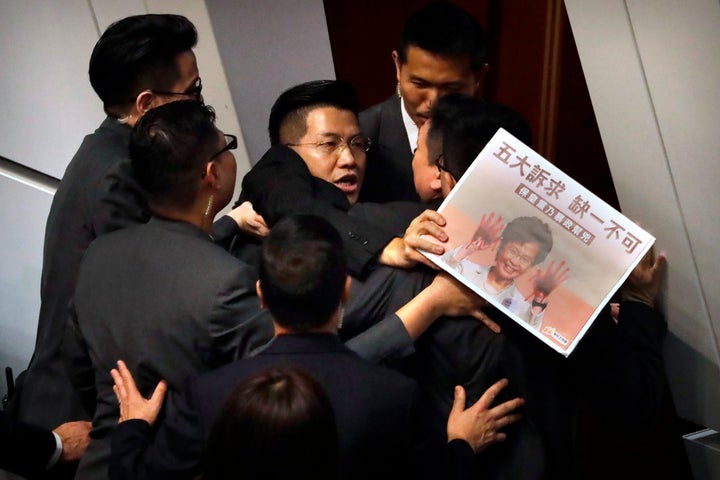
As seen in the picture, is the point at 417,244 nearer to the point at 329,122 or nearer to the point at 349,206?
the point at 349,206

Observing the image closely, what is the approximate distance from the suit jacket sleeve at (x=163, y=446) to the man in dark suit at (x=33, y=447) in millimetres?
466

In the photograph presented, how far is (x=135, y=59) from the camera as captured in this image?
2.54 meters

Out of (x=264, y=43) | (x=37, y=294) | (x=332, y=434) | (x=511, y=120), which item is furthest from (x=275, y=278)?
(x=37, y=294)

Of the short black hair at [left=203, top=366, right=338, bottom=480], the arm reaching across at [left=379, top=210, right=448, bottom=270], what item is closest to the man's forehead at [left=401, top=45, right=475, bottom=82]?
the arm reaching across at [left=379, top=210, right=448, bottom=270]

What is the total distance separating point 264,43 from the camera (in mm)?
3305

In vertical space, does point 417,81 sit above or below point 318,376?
above

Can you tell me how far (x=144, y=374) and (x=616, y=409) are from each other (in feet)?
3.02

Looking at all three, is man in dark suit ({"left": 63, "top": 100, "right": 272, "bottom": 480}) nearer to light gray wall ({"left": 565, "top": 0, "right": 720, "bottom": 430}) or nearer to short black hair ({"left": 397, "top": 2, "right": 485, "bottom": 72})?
short black hair ({"left": 397, "top": 2, "right": 485, "bottom": 72})

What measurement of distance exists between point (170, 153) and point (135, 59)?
54 cm

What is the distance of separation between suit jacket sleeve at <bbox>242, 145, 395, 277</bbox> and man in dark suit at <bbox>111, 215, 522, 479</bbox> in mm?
219

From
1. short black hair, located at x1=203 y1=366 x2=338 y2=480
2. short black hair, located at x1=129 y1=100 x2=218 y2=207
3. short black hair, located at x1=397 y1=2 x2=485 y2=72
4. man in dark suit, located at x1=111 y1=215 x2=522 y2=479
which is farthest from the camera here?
short black hair, located at x1=397 y1=2 x2=485 y2=72

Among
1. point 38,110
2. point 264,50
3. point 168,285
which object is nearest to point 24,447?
point 168,285

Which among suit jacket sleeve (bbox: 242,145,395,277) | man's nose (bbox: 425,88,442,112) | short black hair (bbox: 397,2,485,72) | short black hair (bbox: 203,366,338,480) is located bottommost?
short black hair (bbox: 203,366,338,480)

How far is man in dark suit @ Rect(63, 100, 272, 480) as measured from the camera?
6.40ft
